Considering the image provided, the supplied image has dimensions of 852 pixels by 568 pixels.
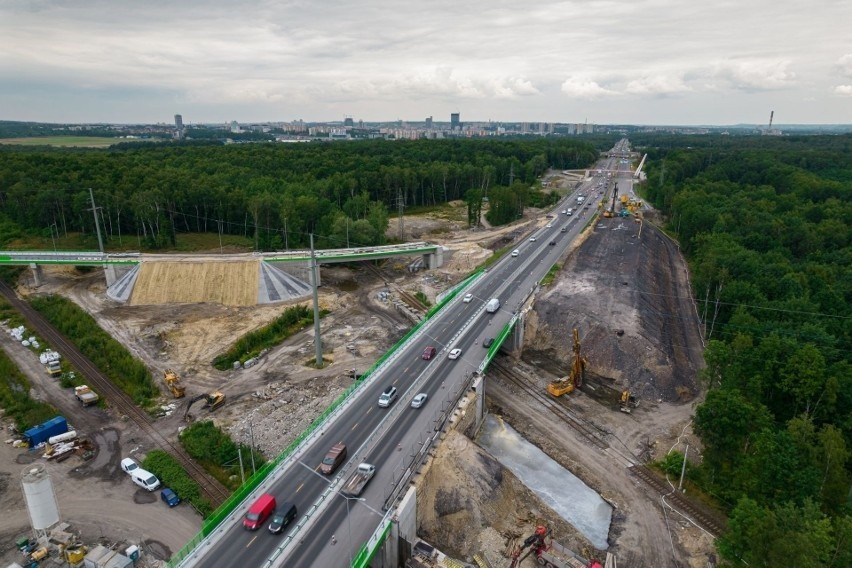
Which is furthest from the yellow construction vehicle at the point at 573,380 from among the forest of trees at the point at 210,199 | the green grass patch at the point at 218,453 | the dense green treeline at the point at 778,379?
the forest of trees at the point at 210,199

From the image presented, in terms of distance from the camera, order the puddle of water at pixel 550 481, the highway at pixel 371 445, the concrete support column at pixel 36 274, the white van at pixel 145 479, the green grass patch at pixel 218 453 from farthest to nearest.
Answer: the concrete support column at pixel 36 274 → the green grass patch at pixel 218 453 → the white van at pixel 145 479 → the puddle of water at pixel 550 481 → the highway at pixel 371 445

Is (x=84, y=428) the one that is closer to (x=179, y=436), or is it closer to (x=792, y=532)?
(x=179, y=436)

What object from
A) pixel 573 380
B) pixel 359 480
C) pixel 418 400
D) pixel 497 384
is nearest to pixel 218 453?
pixel 359 480

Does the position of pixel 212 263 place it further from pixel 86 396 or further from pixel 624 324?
pixel 624 324

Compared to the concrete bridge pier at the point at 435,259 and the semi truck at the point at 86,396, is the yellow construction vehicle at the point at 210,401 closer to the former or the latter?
the semi truck at the point at 86,396

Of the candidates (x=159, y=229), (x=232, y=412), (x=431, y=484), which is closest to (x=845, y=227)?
(x=431, y=484)

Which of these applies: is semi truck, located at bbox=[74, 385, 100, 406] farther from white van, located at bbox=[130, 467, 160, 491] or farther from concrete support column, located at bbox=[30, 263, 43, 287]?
concrete support column, located at bbox=[30, 263, 43, 287]

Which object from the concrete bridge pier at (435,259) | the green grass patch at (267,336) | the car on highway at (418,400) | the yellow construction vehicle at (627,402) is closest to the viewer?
the car on highway at (418,400)
